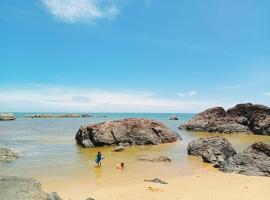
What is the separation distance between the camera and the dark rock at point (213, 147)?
27.6m

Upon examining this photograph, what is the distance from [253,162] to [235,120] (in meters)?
44.4

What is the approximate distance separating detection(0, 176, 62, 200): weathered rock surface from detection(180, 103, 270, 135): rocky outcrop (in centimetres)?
5010

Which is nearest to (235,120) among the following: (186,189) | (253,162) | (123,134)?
(123,134)

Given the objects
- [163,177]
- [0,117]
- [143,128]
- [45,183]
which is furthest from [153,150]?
[0,117]

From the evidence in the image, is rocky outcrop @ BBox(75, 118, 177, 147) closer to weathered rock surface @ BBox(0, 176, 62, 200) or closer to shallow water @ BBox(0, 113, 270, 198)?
A: shallow water @ BBox(0, 113, 270, 198)

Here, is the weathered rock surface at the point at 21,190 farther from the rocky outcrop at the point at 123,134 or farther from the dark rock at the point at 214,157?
the rocky outcrop at the point at 123,134

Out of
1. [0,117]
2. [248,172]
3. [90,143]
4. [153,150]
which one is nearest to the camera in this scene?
[248,172]

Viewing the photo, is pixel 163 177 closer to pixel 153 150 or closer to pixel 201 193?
pixel 201 193

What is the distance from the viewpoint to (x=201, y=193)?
16.7 meters

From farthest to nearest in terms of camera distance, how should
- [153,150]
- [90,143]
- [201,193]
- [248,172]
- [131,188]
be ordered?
[90,143] < [153,150] < [248,172] < [131,188] < [201,193]

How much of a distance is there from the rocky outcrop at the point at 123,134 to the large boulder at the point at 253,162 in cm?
1558

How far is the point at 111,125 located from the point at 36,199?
27.7 meters

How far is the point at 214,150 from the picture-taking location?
2780 cm

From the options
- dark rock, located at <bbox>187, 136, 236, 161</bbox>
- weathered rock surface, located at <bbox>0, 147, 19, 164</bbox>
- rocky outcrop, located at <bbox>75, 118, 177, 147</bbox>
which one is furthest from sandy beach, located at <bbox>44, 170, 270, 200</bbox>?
rocky outcrop, located at <bbox>75, 118, 177, 147</bbox>
